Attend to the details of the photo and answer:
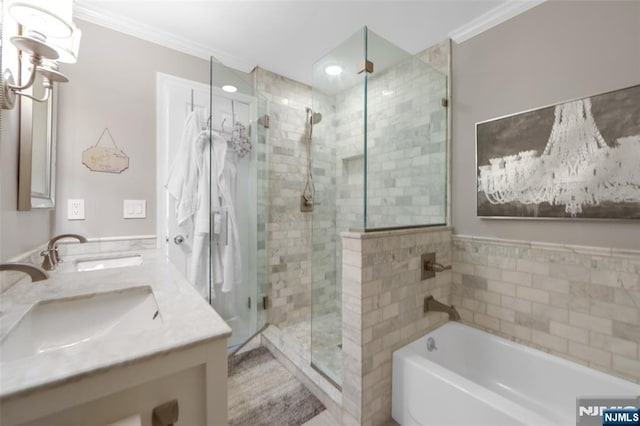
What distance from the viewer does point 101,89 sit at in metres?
1.84

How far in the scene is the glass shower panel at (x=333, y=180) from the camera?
182cm

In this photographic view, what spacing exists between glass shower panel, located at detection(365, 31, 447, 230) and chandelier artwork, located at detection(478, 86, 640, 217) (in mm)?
440

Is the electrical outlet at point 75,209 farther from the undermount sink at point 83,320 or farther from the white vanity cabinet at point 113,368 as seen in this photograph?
the undermount sink at point 83,320

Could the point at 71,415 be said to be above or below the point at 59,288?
below

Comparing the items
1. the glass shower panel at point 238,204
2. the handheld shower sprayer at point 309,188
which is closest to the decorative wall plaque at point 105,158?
the glass shower panel at point 238,204

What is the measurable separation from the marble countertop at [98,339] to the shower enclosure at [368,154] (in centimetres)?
93

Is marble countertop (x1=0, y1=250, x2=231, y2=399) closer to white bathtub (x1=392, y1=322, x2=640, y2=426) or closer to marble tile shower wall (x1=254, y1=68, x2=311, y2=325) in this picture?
white bathtub (x1=392, y1=322, x2=640, y2=426)

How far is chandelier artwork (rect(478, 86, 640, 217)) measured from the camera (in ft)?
4.19

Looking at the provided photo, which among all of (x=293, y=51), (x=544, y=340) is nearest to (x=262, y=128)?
(x=293, y=51)

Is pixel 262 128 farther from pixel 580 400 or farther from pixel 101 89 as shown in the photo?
pixel 580 400

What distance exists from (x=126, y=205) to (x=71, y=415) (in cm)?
177

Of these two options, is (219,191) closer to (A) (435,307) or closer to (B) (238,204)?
(B) (238,204)

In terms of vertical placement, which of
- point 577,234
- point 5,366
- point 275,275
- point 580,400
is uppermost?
point 577,234

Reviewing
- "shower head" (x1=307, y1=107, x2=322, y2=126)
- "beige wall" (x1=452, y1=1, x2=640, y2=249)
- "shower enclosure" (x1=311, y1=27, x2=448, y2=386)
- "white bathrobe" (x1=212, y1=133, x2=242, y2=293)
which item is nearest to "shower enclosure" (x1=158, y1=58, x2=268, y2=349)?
"white bathrobe" (x1=212, y1=133, x2=242, y2=293)
